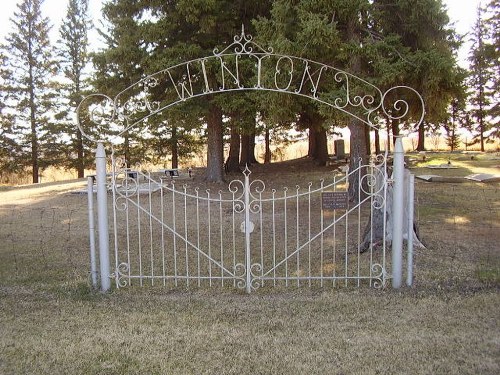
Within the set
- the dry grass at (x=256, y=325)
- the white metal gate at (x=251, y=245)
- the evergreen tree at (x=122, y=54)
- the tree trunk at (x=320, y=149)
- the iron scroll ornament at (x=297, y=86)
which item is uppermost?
the evergreen tree at (x=122, y=54)

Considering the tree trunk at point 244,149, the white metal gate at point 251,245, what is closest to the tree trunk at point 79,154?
the tree trunk at point 244,149

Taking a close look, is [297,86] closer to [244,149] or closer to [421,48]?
[421,48]

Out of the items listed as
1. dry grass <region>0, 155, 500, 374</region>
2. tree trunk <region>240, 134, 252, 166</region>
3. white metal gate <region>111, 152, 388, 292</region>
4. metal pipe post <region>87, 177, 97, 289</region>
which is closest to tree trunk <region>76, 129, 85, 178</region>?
tree trunk <region>240, 134, 252, 166</region>

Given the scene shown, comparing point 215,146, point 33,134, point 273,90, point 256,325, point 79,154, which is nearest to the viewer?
point 256,325

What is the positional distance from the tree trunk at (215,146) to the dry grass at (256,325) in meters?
10.3

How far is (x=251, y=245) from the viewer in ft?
27.9

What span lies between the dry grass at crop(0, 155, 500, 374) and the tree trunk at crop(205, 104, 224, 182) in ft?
33.8

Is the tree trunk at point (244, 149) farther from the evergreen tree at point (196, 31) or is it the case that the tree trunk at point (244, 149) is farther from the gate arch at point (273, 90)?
the gate arch at point (273, 90)

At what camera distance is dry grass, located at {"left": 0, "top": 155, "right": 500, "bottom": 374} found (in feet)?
12.5

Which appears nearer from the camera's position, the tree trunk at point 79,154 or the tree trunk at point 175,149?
the tree trunk at point 175,149

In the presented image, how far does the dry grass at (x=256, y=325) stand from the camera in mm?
3795

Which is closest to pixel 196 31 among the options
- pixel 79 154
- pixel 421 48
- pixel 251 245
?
pixel 421 48

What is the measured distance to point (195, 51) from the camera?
14477 mm

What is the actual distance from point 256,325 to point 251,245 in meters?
3.91
